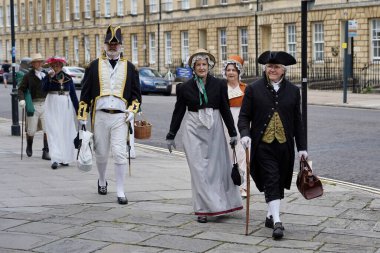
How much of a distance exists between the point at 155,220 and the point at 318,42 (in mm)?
37333

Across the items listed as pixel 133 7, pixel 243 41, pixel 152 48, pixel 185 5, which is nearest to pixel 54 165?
pixel 243 41

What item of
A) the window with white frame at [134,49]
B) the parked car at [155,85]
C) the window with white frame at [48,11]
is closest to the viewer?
the parked car at [155,85]

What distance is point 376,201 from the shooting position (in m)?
9.16

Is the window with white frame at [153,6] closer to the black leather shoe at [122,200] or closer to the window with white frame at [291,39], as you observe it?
the window with white frame at [291,39]

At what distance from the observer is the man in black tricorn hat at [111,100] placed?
9250 millimetres

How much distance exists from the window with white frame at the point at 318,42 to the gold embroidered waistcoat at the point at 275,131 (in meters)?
36.8

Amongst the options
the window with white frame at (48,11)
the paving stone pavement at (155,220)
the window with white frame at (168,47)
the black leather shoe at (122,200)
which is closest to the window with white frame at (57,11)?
the window with white frame at (48,11)

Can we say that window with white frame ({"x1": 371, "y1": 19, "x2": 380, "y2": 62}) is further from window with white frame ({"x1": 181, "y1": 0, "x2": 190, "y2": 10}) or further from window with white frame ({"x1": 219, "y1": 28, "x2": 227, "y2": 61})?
window with white frame ({"x1": 181, "y1": 0, "x2": 190, "y2": 10})

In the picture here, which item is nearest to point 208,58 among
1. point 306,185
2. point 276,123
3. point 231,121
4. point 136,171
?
point 231,121

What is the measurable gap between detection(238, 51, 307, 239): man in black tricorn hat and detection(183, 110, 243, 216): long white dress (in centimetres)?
56

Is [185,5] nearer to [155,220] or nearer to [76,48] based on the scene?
[76,48]

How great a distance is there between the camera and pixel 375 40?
40.8m

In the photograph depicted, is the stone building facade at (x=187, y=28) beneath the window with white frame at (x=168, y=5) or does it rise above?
beneath

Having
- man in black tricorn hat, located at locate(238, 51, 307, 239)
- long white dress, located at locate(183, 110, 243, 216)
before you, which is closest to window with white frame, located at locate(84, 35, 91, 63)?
long white dress, located at locate(183, 110, 243, 216)
